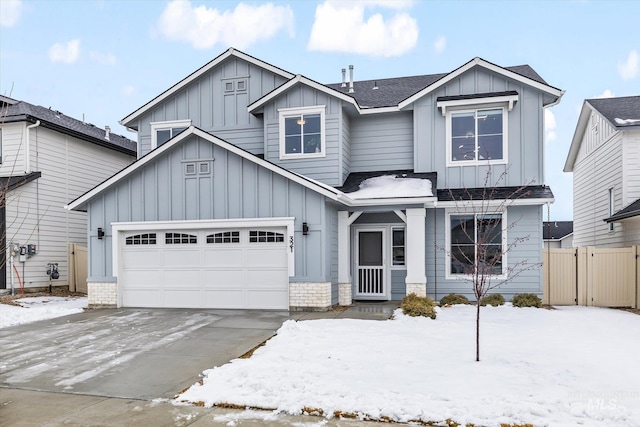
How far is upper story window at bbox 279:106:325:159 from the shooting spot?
45.9 feet

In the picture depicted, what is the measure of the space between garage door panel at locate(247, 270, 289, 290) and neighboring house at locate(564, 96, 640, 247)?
9824mm

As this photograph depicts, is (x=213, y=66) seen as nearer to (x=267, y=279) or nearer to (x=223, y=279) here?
(x=223, y=279)

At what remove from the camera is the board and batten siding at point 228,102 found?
15.3 metres

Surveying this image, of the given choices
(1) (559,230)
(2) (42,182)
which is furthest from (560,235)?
(2) (42,182)

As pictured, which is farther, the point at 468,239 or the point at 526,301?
the point at 468,239

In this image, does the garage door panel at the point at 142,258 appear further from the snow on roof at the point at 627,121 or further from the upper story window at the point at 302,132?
the snow on roof at the point at 627,121

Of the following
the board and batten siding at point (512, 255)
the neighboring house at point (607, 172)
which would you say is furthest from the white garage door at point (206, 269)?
the neighboring house at point (607, 172)

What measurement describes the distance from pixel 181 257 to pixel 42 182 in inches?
303

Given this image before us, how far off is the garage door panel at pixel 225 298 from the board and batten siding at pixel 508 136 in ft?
20.6

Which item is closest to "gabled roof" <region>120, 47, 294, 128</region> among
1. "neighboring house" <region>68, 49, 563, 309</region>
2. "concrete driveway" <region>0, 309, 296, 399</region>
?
"neighboring house" <region>68, 49, 563, 309</region>

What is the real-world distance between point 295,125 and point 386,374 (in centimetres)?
946

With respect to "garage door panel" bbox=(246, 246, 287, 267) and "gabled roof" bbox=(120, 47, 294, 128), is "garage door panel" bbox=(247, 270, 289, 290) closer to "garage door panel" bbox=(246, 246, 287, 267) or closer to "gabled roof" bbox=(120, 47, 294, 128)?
"garage door panel" bbox=(246, 246, 287, 267)

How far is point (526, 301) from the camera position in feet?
40.3

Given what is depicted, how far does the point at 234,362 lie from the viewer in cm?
707
